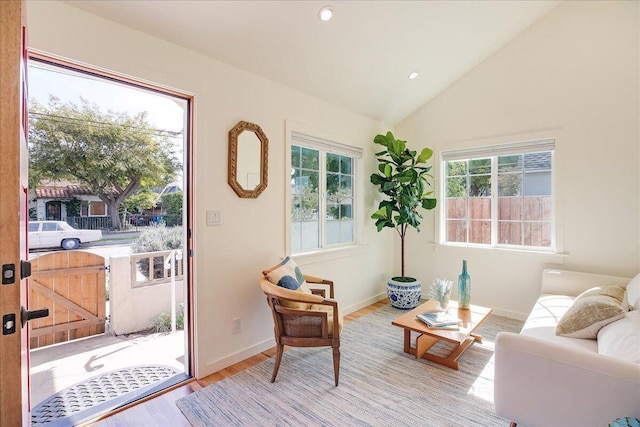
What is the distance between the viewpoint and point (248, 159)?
2.72m

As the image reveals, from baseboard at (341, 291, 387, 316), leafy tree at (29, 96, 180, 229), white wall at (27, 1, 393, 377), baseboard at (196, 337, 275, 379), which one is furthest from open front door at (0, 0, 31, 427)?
baseboard at (341, 291, 387, 316)

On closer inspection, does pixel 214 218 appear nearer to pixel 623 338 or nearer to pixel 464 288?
pixel 464 288

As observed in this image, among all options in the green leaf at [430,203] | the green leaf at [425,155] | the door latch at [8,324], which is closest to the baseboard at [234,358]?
the door latch at [8,324]

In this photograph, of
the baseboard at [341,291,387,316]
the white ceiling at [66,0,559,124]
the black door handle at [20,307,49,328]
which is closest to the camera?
the black door handle at [20,307,49,328]

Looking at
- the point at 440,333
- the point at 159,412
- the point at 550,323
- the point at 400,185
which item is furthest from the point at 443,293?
the point at 159,412

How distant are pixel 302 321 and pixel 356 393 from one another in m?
0.63

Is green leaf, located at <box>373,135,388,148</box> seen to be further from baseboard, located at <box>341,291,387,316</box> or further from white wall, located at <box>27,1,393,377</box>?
baseboard, located at <box>341,291,387,316</box>

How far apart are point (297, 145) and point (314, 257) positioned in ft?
4.06

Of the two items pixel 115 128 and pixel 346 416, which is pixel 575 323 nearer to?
pixel 346 416

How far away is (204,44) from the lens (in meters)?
2.33

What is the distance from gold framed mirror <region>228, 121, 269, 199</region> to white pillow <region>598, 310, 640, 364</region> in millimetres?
2586

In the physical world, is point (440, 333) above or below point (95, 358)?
above

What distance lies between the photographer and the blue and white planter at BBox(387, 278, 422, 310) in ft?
12.7

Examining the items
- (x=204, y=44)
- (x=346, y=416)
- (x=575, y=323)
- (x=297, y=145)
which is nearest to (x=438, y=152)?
(x=297, y=145)
